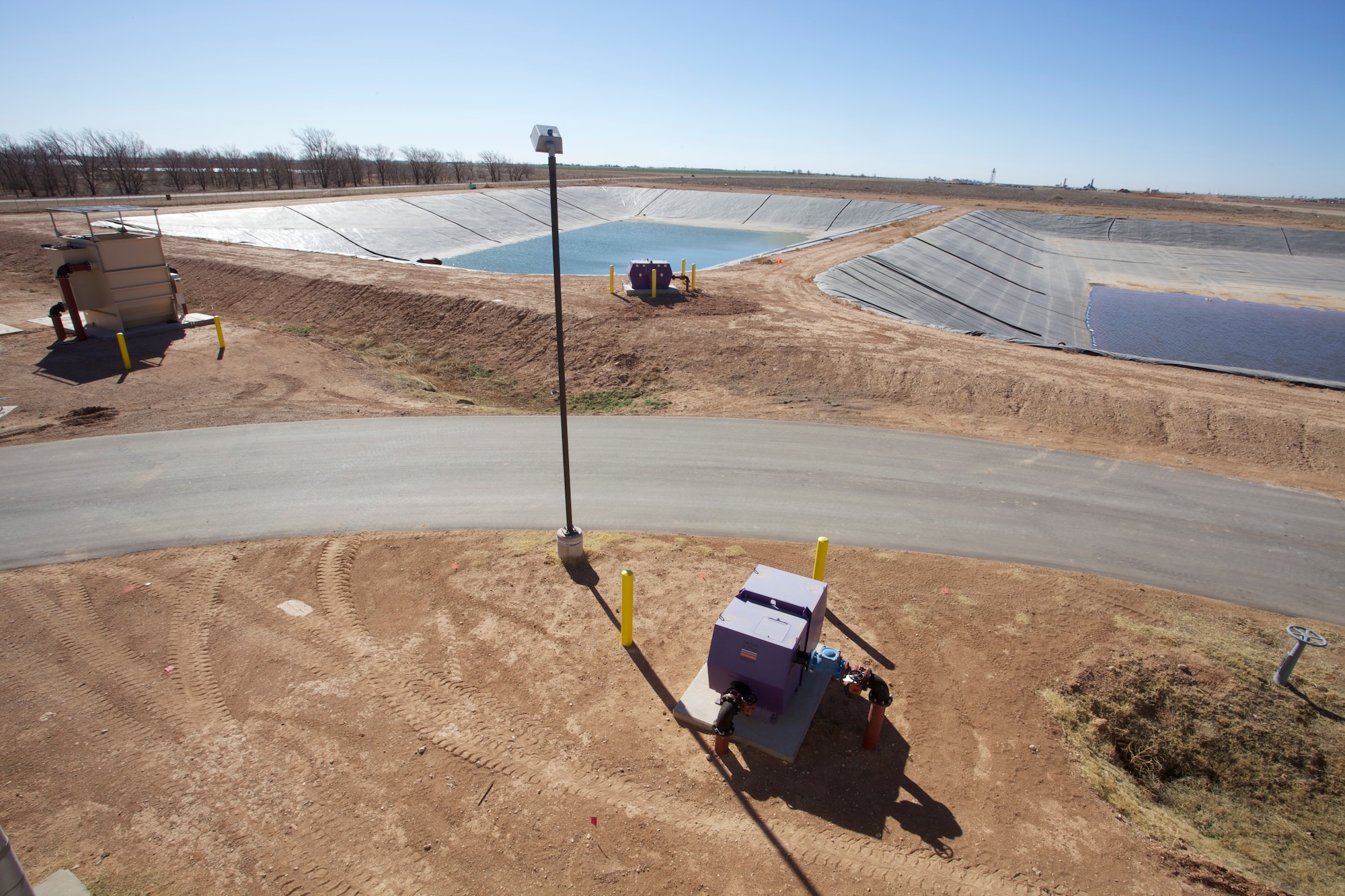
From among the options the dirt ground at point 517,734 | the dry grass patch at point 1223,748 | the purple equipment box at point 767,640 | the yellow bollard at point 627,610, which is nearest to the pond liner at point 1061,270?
the dry grass patch at point 1223,748

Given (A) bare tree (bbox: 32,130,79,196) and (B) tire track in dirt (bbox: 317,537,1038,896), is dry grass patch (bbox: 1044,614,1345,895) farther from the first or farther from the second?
(A) bare tree (bbox: 32,130,79,196)

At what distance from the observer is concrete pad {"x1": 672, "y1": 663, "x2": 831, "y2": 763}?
23.2ft

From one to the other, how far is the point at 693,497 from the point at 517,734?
5895mm

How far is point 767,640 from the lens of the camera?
6953 mm

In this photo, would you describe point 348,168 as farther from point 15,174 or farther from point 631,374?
point 631,374

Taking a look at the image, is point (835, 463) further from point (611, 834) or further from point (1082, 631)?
point (611, 834)

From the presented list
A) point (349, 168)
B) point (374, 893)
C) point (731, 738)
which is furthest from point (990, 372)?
point (349, 168)

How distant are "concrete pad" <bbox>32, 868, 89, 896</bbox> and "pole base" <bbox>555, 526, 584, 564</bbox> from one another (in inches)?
237

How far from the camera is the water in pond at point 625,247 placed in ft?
121

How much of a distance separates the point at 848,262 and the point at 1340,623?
86.6 ft

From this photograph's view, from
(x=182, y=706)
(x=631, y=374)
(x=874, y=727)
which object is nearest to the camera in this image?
(x=874, y=727)

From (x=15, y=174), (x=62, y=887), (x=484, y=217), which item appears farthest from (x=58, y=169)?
(x=62, y=887)

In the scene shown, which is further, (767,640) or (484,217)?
(484,217)

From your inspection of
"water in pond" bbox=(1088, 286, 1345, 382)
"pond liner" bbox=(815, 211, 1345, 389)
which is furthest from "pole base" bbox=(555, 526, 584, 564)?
"water in pond" bbox=(1088, 286, 1345, 382)
